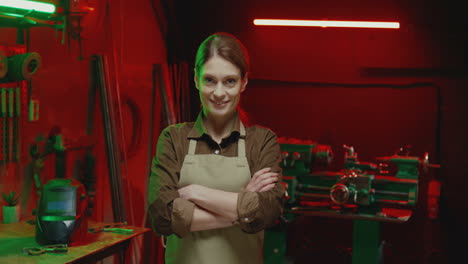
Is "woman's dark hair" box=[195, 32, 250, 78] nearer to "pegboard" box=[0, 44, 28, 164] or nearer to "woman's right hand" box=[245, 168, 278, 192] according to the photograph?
"woman's right hand" box=[245, 168, 278, 192]

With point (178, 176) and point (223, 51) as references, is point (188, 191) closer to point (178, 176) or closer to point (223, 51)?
point (178, 176)

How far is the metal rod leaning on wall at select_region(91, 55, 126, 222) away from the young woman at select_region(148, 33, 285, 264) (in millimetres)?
1759

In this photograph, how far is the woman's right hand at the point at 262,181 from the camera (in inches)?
93.7

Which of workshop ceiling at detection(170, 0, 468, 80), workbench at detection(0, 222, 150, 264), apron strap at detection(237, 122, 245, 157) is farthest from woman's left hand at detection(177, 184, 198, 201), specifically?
workshop ceiling at detection(170, 0, 468, 80)

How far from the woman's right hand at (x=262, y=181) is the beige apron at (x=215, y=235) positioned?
0.06 metres

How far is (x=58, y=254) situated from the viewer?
8.80ft

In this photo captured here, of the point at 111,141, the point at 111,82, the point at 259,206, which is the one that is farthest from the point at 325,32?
the point at 259,206

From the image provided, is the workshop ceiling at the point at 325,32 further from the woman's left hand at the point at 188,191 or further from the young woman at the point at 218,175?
the woman's left hand at the point at 188,191

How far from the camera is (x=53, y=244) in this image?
280cm

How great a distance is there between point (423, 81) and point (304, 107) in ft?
3.71

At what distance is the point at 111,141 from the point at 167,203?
6.57 feet

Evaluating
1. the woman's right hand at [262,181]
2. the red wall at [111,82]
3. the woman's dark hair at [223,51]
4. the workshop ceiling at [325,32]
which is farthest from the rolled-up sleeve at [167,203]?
the workshop ceiling at [325,32]

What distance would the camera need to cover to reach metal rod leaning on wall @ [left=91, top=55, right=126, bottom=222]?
4125 millimetres

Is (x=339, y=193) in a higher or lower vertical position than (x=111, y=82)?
lower
